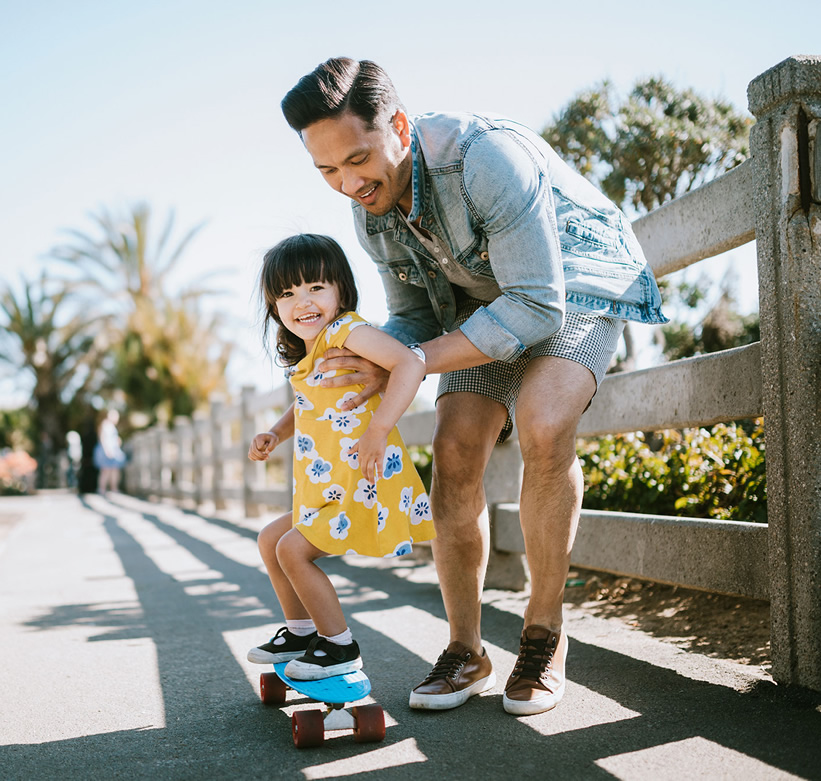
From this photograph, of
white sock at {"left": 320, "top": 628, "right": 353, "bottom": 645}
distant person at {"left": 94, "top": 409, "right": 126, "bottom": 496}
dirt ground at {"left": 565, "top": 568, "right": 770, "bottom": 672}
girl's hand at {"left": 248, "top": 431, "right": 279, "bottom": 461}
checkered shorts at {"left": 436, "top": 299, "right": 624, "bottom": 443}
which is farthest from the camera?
distant person at {"left": 94, "top": 409, "right": 126, "bottom": 496}

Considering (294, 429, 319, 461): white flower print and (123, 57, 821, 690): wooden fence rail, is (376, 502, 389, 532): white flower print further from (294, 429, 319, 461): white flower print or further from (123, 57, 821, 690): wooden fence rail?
(123, 57, 821, 690): wooden fence rail

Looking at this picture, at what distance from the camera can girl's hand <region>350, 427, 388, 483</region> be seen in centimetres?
210

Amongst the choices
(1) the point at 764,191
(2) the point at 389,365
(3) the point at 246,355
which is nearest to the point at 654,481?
(1) the point at 764,191

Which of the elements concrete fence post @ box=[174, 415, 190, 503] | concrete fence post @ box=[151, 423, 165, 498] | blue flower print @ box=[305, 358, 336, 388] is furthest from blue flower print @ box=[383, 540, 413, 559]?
concrete fence post @ box=[151, 423, 165, 498]

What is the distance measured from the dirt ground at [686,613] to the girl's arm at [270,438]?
4.98 feet

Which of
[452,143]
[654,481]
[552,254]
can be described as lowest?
[654,481]

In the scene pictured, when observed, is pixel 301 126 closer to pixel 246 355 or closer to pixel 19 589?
pixel 19 589

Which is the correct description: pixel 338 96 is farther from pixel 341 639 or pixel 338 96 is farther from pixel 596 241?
pixel 341 639

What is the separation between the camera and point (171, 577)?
5172mm

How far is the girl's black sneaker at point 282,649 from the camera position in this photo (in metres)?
2.29

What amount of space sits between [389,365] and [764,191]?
1106 millimetres

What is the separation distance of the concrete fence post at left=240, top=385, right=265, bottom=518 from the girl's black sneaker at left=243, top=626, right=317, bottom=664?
6821mm

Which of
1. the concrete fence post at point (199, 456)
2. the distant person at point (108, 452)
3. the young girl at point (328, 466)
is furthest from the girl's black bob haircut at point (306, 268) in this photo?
the distant person at point (108, 452)

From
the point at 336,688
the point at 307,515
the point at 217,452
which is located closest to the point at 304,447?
the point at 307,515
